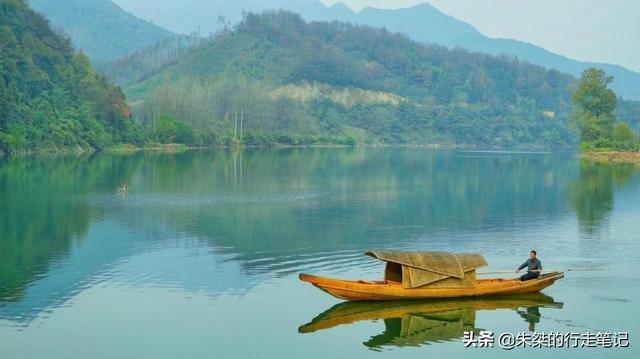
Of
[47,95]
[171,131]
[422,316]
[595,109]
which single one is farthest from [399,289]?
[171,131]

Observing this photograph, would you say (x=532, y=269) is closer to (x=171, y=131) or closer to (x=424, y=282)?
(x=424, y=282)

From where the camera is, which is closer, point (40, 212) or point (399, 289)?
point (399, 289)

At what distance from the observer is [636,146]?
101562 mm

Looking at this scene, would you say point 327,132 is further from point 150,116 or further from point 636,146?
point 636,146

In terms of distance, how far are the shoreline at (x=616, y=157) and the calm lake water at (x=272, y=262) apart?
39.1m

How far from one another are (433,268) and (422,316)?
4.73 ft

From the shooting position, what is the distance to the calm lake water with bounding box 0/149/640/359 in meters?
20.0

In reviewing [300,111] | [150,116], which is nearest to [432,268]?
[150,116]

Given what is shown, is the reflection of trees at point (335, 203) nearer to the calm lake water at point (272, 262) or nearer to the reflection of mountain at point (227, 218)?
the reflection of mountain at point (227, 218)

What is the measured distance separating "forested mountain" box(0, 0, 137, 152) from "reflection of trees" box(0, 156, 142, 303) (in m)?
20.7

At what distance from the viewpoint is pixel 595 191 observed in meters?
57.6

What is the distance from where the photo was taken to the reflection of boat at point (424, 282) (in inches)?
874

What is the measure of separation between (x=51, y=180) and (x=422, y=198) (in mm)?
27893

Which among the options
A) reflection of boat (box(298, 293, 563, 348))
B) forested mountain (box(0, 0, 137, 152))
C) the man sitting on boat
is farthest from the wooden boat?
forested mountain (box(0, 0, 137, 152))
